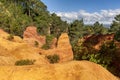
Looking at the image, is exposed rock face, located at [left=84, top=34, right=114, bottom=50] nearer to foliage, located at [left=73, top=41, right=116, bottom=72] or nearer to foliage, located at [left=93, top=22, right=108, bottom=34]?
foliage, located at [left=73, top=41, right=116, bottom=72]

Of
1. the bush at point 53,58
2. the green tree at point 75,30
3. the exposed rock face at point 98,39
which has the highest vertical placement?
the exposed rock face at point 98,39

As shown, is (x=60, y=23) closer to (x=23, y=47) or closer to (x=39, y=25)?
(x=39, y=25)

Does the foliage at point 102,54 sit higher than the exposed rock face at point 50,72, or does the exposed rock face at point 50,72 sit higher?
the exposed rock face at point 50,72

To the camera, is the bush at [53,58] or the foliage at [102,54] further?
the bush at [53,58]

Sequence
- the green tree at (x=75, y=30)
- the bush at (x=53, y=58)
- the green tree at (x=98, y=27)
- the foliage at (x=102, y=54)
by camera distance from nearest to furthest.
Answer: the foliage at (x=102, y=54) → the bush at (x=53, y=58) → the green tree at (x=75, y=30) → the green tree at (x=98, y=27)

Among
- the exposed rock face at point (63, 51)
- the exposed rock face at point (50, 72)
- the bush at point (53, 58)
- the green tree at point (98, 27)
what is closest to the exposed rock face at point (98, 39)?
the bush at point (53, 58)

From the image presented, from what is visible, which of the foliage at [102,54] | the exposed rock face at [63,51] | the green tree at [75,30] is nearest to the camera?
the foliage at [102,54]

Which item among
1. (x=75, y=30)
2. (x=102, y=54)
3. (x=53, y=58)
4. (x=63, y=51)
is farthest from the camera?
(x=75, y=30)

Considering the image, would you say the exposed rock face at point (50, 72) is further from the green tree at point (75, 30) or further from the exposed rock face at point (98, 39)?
the green tree at point (75, 30)

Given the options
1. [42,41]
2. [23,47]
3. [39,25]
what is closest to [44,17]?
[39,25]

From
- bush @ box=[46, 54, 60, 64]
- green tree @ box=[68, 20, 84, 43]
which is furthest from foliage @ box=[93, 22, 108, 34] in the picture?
bush @ box=[46, 54, 60, 64]

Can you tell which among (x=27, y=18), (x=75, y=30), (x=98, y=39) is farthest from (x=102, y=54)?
(x=75, y=30)

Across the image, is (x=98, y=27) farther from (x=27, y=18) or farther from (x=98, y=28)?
(x=27, y=18)

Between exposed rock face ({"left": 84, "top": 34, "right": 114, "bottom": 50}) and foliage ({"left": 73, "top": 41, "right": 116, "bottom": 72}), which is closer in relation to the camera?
foliage ({"left": 73, "top": 41, "right": 116, "bottom": 72})
